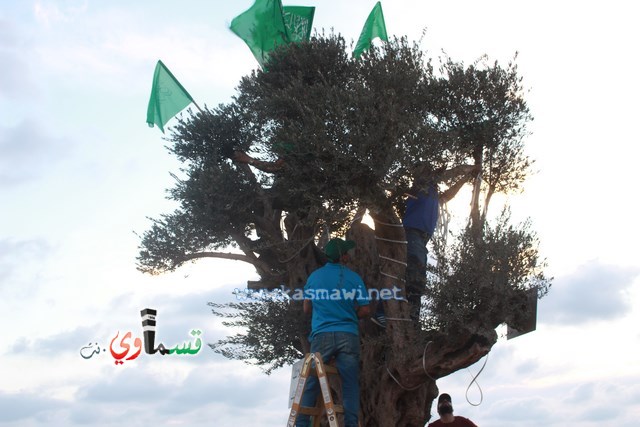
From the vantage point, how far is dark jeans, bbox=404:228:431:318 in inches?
571

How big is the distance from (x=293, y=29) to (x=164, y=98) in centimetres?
391

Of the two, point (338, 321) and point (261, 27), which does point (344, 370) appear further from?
point (261, 27)

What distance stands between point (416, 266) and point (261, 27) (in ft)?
26.1

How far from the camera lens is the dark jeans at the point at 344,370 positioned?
1102 cm

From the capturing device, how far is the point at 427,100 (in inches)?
580

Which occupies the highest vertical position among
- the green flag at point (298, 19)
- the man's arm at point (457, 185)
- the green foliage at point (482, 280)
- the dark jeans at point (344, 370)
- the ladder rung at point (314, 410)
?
the green flag at point (298, 19)

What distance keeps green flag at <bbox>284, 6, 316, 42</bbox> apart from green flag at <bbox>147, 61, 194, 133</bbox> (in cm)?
337

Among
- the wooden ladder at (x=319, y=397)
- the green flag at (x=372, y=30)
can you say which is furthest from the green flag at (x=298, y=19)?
the wooden ladder at (x=319, y=397)

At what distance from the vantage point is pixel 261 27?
18531mm

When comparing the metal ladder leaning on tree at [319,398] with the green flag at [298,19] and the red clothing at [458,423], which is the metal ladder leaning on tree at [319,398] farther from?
the green flag at [298,19]

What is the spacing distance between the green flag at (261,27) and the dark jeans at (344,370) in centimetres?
925

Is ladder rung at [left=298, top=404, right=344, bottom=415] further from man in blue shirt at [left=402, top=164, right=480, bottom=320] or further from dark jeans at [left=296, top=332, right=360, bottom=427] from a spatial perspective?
man in blue shirt at [left=402, top=164, right=480, bottom=320]

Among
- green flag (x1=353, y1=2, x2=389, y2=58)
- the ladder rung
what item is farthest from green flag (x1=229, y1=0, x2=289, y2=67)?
the ladder rung

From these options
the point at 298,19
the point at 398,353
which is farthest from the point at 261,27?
the point at 398,353
